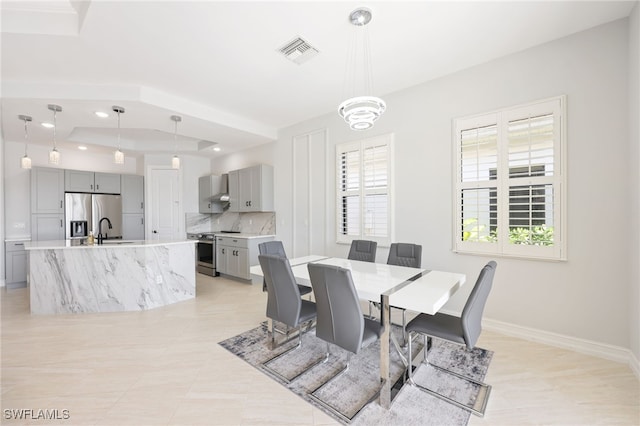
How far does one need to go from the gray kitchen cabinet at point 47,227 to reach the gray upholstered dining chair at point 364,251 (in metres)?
5.73

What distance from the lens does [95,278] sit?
360cm

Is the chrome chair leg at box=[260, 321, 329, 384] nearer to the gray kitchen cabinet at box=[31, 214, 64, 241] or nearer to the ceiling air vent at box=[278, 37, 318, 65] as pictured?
the ceiling air vent at box=[278, 37, 318, 65]

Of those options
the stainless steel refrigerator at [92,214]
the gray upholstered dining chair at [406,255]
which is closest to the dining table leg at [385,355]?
the gray upholstered dining chair at [406,255]

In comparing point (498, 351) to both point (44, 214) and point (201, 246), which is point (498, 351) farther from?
point (44, 214)

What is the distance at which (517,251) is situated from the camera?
2.81 meters

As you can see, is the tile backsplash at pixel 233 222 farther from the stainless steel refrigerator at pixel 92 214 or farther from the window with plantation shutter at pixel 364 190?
the window with plantation shutter at pixel 364 190

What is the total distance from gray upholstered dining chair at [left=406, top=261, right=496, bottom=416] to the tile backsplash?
380 cm

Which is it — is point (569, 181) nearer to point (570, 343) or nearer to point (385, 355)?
point (570, 343)

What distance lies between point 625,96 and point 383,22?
7.11ft

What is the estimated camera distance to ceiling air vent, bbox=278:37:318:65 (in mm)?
2596

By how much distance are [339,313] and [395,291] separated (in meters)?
0.44

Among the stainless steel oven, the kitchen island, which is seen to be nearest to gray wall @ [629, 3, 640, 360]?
the kitchen island

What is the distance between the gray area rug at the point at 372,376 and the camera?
68.7 inches

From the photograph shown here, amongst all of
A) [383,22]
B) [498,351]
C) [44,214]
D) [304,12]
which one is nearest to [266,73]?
[304,12]
